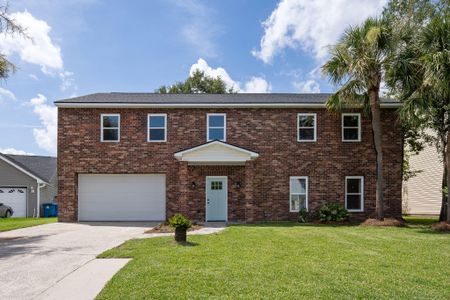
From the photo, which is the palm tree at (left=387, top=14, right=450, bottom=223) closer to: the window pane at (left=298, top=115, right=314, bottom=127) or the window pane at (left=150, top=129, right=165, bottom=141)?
the window pane at (left=298, top=115, right=314, bottom=127)

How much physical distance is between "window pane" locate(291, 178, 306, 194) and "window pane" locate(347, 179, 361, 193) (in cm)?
209

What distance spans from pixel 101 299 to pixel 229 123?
41.9ft

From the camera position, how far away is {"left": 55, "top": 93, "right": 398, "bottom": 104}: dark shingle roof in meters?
17.6

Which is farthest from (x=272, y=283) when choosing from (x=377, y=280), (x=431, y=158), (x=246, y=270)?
(x=431, y=158)

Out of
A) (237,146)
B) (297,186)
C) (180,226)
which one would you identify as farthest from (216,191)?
(180,226)

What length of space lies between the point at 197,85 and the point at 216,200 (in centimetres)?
2304

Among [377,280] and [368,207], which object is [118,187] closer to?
[368,207]

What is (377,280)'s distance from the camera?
6418 mm

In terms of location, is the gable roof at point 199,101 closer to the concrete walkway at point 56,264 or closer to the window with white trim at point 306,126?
the window with white trim at point 306,126

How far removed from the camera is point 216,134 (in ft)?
57.9

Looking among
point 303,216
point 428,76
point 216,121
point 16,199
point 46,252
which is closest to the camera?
point 46,252

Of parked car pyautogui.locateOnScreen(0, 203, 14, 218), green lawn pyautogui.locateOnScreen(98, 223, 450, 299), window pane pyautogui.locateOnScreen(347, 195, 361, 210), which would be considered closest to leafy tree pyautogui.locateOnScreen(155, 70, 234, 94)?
parked car pyautogui.locateOnScreen(0, 203, 14, 218)

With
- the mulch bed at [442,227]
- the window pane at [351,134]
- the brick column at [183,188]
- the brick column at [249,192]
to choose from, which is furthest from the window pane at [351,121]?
the brick column at [183,188]

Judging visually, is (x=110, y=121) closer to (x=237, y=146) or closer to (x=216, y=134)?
(x=216, y=134)
